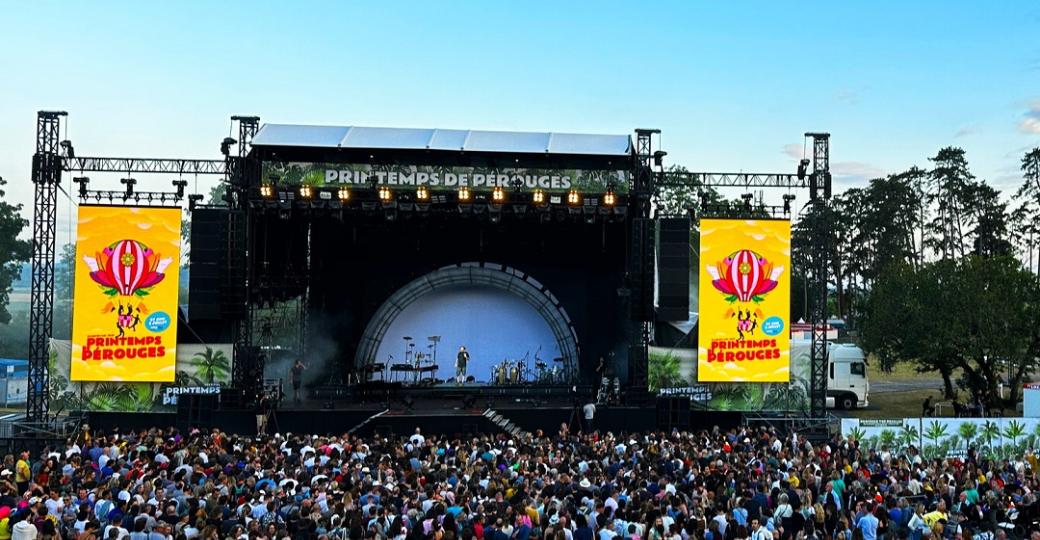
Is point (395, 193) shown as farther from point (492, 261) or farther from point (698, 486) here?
point (698, 486)

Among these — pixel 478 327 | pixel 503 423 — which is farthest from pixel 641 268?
pixel 478 327

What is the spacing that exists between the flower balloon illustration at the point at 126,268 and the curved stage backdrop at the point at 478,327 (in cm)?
890

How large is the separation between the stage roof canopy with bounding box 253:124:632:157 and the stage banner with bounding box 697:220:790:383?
4.16 m

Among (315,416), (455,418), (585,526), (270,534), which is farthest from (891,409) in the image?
(270,534)

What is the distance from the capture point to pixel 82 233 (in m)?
28.7

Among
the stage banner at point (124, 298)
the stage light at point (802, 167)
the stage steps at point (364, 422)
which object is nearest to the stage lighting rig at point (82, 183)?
the stage banner at point (124, 298)

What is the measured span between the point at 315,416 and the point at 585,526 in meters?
16.9

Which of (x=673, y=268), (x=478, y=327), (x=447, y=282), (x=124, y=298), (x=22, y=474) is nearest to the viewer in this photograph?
(x=22, y=474)

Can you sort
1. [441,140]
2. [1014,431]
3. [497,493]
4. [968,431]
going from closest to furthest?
[497,493] → [968,431] → [1014,431] → [441,140]

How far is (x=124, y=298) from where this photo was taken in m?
28.8

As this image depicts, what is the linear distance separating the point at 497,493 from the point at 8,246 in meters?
53.6

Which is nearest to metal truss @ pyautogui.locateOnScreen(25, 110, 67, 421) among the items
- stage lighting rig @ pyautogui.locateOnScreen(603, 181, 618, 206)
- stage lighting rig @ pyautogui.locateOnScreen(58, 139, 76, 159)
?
stage lighting rig @ pyautogui.locateOnScreen(58, 139, 76, 159)

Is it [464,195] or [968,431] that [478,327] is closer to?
[464,195]

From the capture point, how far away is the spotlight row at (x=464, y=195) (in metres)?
28.1
